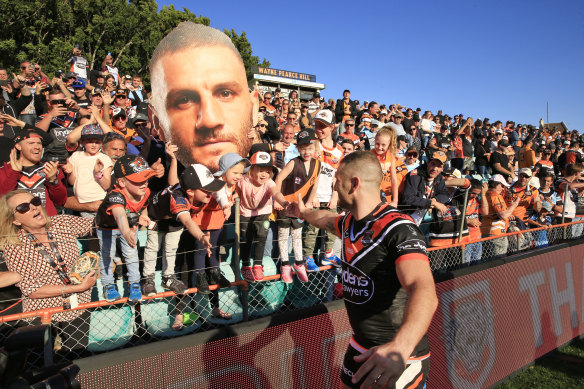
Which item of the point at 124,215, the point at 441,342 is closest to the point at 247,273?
the point at 124,215

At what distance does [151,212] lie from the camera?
15.0 feet

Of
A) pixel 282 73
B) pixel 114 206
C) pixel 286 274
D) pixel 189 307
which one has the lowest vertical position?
pixel 189 307

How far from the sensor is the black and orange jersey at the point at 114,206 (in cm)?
405

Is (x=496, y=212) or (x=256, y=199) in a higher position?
(x=256, y=199)

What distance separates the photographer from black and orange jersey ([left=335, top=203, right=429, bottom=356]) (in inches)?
87.0

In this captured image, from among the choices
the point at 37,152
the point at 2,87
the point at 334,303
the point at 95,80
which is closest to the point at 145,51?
the point at 95,80

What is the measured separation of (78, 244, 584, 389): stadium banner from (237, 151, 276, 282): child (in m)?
1.99

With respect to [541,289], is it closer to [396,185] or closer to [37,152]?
[396,185]

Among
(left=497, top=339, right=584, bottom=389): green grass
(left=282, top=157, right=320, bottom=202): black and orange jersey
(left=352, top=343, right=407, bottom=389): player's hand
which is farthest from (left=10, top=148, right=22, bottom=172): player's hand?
(left=497, top=339, right=584, bottom=389): green grass

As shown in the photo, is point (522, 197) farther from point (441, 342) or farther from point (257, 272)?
point (257, 272)

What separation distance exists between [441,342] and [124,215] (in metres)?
3.58

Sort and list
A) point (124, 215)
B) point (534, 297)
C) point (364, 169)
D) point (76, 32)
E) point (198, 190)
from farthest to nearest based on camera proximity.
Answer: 1. point (76, 32)
2. point (534, 297)
3. point (198, 190)
4. point (124, 215)
5. point (364, 169)

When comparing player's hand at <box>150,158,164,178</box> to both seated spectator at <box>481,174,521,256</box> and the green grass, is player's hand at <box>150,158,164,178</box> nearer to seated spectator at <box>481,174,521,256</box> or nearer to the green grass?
the green grass

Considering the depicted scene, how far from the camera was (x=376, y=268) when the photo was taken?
228 centimetres
